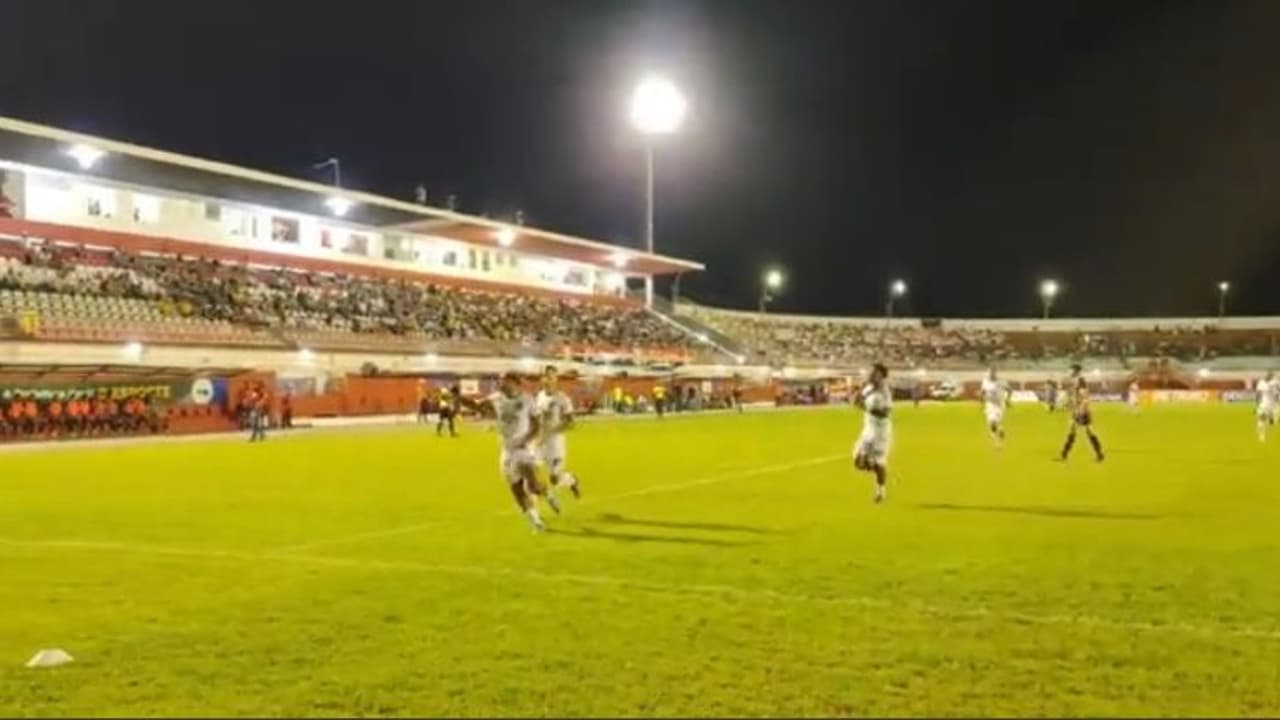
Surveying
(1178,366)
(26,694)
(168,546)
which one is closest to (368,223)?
(168,546)

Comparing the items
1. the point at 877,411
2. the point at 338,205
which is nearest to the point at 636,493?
the point at 877,411

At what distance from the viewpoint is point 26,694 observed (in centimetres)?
916

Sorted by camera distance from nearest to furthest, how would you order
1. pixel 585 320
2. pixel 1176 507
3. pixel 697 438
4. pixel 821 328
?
pixel 1176 507 < pixel 697 438 < pixel 585 320 < pixel 821 328

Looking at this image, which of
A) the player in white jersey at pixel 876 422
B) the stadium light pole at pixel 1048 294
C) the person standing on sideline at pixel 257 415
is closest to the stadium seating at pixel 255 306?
the person standing on sideline at pixel 257 415

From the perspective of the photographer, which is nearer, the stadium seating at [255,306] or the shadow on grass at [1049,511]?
the shadow on grass at [1049,511]

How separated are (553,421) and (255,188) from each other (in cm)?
5072

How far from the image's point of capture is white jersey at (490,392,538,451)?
1812cm

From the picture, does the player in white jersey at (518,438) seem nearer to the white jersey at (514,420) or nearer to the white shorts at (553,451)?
the white jersey at (514,420)

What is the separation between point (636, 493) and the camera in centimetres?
2470

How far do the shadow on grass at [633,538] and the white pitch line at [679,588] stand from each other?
288cm

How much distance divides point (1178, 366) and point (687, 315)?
155ft

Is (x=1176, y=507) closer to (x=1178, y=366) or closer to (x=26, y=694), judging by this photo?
(x=26, y=694)

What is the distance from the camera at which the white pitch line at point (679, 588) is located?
1101cm

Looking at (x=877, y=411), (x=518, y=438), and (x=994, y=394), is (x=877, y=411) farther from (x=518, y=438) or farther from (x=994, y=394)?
(x=994, y=394)
